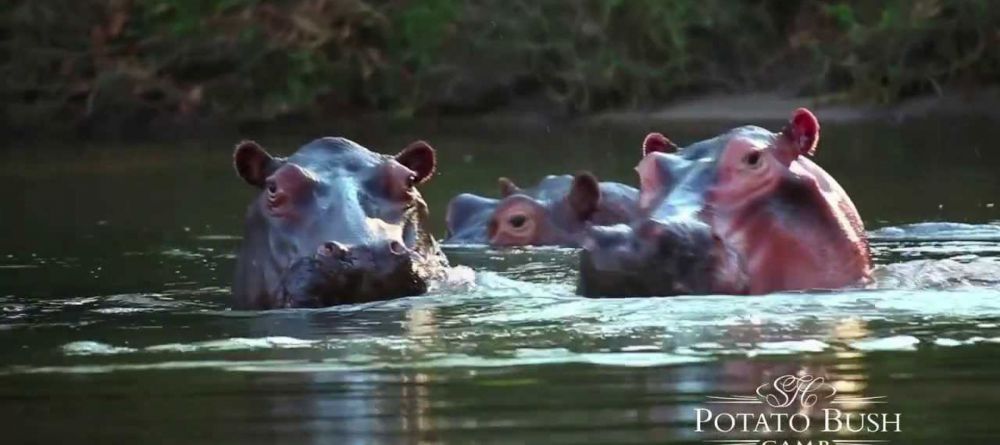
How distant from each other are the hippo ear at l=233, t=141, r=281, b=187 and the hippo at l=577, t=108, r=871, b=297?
4.09 ft

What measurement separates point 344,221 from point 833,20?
1842 cm

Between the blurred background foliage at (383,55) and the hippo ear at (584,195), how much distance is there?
13.3 metres

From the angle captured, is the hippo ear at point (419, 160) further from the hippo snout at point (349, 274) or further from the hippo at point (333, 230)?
the hippo snout at point (349, 274)

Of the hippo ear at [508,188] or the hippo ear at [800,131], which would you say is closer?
the hippo ear at [800,131]

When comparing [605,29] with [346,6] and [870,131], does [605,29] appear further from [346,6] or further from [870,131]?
[870,131]

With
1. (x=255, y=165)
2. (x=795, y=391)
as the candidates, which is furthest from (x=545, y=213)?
(x=795, y=391)

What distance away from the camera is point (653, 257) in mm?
6996

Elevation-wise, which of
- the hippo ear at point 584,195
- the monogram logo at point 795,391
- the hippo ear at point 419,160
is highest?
the hippo ear at point 419,160

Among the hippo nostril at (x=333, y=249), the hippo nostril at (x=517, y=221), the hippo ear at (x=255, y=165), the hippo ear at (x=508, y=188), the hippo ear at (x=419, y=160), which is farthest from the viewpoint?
the hippo ear at (x=508, y=188)

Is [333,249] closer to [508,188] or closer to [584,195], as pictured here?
[584,195]

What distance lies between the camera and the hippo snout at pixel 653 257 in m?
6.96

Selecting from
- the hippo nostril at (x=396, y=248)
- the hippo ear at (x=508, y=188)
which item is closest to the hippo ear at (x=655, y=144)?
the hippo nostril at (x=396, y=248)

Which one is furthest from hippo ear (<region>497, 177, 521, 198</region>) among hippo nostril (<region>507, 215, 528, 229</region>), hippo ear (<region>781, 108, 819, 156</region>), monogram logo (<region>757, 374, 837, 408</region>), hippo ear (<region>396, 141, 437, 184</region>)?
monogram logo (<region>757, 374, 837, 408</region>)

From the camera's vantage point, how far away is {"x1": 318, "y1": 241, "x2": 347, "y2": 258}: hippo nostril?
7098 millimetres
